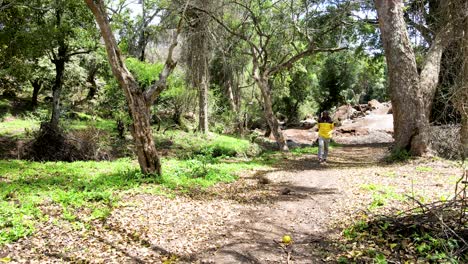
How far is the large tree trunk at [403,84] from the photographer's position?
10.7m

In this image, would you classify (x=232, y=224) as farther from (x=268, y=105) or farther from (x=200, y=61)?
(x=200, y=61)

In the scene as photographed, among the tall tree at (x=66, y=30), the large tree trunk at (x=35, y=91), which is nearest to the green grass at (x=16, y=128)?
the tall tree at (x=66, y=30)

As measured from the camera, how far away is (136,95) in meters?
8.06

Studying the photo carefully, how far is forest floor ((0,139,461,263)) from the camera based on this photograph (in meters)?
4.69

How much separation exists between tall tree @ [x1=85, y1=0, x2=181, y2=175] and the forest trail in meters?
2.84

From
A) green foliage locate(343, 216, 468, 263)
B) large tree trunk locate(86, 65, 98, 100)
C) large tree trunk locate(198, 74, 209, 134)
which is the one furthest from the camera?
large tree trunk locate(86, 65, 98, 100)

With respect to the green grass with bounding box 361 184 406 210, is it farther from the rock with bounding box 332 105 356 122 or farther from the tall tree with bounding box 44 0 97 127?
the rock with bounding box 332 105 356 122

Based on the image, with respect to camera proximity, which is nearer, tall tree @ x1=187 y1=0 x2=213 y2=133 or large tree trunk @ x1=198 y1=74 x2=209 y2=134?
tall tree @ x1=187 y1=0 x2=213 y2=133

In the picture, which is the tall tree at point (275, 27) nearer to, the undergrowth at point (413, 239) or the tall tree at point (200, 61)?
the tall tree at point (200, 61)

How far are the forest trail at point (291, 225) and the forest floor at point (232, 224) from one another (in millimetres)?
13

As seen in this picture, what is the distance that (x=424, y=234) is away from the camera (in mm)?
4312

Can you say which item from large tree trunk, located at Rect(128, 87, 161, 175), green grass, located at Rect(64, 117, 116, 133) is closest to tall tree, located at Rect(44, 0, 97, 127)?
green grass, located at Rect(64, 117, 116, 133)

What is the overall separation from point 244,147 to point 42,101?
16997 mm

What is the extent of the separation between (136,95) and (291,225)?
4464 millimetres
